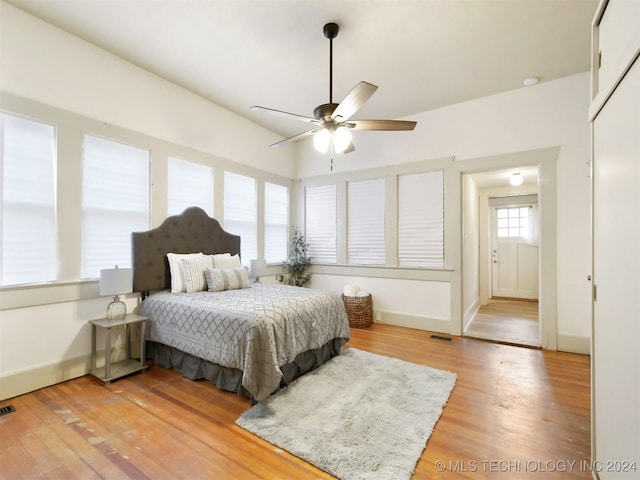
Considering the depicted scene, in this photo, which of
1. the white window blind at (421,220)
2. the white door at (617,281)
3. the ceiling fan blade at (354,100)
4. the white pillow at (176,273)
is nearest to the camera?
the white door at (617,281)

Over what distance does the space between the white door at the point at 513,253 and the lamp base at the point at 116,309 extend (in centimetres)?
709

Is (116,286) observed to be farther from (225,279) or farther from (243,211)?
(243,211)

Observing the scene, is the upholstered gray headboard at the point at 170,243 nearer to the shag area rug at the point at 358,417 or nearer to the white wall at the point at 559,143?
the shag area rug at the point at 358,417

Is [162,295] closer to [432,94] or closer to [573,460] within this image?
[573,460]

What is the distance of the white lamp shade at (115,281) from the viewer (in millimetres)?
2576

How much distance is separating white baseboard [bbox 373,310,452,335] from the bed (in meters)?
1.50

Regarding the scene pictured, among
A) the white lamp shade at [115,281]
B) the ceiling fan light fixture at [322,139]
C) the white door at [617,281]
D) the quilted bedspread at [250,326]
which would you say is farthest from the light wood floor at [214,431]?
the ceiling fan light fixture at [322,139]

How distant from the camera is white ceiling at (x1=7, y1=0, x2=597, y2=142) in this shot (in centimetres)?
233

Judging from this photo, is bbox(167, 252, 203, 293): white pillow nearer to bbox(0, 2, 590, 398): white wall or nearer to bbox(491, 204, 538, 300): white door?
bbox(0, 2, 590, 398): white wall

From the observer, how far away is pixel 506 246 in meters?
6.55

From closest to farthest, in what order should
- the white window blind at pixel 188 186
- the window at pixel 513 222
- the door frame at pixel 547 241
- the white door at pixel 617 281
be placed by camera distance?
the white door at pixel 617 281, the door frame at pixel 547 241, the white window blind at pixel 188 186, the window at pixel 513 222

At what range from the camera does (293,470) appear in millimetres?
1562

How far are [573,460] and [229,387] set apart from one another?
2325 millimetres

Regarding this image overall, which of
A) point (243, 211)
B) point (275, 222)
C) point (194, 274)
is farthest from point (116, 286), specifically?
point (275, 222)
